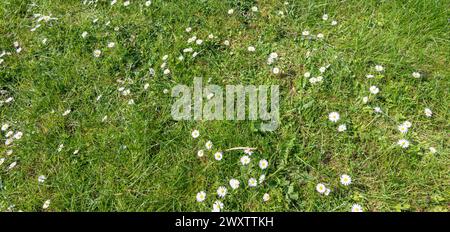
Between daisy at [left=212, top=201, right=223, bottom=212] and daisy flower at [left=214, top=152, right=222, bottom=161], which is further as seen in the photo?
daisy flower at [left=214, top=152, right=222, bottom=161]

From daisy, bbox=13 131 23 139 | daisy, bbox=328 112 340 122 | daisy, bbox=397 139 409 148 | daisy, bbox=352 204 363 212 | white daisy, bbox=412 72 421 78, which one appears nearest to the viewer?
daisy, bbox=352 204 363 212

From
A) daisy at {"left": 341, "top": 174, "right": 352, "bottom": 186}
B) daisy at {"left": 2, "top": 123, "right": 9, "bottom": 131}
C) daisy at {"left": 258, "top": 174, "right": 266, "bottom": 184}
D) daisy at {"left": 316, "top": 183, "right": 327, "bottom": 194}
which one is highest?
daisy at {"left": 2, "top": 123, "right": 9, "bottom": 131}

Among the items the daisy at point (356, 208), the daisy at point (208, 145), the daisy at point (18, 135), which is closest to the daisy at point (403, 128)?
the daisy at point (356, 208)

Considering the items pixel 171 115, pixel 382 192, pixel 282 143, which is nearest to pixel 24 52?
pixel 171 115

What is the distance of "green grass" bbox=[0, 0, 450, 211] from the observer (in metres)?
2.63

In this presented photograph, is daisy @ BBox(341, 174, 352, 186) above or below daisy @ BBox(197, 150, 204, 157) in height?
below

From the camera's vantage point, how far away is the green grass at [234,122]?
2.63 metres

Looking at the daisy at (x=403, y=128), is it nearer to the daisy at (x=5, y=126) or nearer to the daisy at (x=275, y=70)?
the daisy at (x=275, y=70)

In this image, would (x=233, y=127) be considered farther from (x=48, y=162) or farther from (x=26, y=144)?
(x=26, y=144)

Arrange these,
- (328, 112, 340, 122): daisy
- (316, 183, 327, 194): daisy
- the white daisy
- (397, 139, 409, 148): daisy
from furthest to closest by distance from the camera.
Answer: the white daisy < (328, 112, 340, 122): daisy < (397, 139, 409, 148): daisy < (316, 183, 327, 194): daisy

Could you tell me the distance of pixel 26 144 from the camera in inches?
124

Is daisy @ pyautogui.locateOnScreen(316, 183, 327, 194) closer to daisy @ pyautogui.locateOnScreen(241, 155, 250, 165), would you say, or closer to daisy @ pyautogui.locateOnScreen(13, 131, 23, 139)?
daisy @ pyautogui.locateOnScreen(241, 155, 250, 165)

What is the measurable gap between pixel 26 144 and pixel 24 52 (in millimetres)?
1346

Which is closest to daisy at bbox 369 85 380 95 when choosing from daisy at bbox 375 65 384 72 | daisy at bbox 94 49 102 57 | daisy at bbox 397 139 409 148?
daisy at bbox 375 65 384 72
